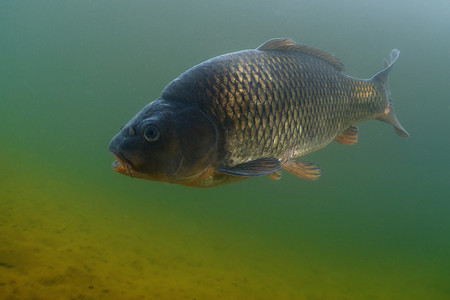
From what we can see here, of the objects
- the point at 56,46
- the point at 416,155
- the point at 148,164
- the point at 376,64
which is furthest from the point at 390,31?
the point at 56,46

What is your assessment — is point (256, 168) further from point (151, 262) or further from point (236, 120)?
point (151, 262)

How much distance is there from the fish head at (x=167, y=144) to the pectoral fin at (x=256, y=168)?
19 cm

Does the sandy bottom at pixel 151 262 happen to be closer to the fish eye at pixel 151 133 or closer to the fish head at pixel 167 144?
the fish head at pixel 167 144

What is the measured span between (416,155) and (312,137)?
4073cm

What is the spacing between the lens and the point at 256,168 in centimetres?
203

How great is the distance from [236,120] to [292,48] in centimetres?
129

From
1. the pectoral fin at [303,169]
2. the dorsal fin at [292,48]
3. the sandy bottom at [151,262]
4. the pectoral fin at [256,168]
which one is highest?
the dorsal fin at [292,48]

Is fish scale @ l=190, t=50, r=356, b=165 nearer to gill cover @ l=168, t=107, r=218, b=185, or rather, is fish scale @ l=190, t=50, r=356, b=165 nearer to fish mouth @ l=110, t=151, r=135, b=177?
gill cover @ l=168, t=107, r=218, b=185

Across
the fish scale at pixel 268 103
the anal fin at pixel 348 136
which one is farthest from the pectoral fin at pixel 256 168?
the anal fin at pixel 348 136

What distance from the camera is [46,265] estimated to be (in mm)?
4273

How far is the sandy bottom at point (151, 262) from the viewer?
4105mm

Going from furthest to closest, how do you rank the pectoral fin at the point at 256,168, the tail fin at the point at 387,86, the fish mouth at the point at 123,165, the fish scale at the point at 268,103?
1. the tail fin at the point at 387,86
2. the fish scale at the point at 268,103
3. the pectoral fin at the point at 256,168
4. the fish mouth at the point at 123,165

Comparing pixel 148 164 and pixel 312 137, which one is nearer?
pixel 148 164

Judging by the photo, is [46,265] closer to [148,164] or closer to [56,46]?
[148,164]
